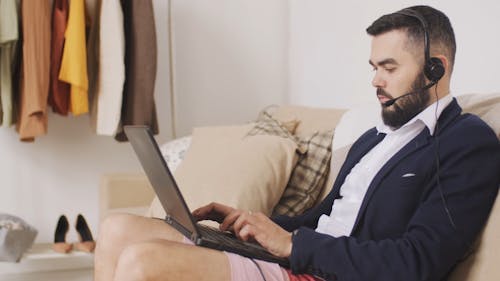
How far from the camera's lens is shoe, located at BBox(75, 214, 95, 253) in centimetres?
264

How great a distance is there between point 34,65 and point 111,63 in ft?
1.08

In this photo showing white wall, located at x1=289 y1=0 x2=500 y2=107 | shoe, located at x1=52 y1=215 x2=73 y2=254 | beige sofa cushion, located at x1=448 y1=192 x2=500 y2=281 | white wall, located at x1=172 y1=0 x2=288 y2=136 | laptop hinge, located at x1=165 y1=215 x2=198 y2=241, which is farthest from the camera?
white wall, located at x1=172 y1=0 x2=288 y2=136

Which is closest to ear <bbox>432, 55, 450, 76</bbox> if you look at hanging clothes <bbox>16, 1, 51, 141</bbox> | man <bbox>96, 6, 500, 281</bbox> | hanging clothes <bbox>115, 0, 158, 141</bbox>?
man <bbox>96, 6, 500, 281</bbox>

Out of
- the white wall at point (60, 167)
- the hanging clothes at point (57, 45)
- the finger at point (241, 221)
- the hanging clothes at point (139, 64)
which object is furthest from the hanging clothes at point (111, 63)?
the finger at point (241, 221)

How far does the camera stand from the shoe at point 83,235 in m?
2.64

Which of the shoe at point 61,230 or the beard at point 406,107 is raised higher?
the beard at point 406,107

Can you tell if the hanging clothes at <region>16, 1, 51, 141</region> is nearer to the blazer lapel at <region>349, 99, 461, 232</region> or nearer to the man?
the man

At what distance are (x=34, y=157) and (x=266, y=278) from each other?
2.11 m

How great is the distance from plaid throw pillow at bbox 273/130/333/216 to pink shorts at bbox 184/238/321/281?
0.68 metres

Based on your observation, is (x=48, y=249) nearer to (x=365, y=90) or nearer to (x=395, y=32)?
(x=365, y=90)

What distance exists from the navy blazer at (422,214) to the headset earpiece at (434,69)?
9 centimetres

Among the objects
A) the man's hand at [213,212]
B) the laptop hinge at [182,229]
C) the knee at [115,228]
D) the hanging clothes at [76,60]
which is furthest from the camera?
the hanging clothes at [76,60]

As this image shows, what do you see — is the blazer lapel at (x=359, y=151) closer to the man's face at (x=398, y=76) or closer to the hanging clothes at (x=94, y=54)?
the man's face at (x=398, y=76)

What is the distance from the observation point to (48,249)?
2.72 m
